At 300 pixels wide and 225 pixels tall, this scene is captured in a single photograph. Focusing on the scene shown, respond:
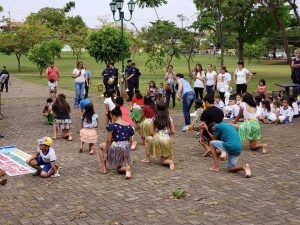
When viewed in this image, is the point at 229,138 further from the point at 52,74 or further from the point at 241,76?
the point at 52,74

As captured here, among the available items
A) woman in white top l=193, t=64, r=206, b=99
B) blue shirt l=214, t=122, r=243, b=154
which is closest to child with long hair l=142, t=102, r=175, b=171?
blue shirt l=214, t=122, r=243, b=154

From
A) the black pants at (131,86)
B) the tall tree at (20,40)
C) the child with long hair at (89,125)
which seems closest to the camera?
the child with long hair at (89,125)

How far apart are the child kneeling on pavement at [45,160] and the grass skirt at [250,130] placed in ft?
13.9

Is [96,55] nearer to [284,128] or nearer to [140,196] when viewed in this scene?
[284,128]

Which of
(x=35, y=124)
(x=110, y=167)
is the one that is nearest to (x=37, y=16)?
(x=35, y=124)

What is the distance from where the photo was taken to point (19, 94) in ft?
77.2

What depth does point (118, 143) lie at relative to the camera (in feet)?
25.9

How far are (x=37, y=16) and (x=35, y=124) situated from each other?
262ft

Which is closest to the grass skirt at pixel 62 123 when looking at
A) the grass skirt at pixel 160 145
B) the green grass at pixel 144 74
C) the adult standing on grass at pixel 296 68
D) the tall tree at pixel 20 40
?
the grass skirt at pixel 160 145

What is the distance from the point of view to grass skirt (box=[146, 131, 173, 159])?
8453mm

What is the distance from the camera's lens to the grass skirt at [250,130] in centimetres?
972

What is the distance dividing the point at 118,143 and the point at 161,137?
1.00 meters

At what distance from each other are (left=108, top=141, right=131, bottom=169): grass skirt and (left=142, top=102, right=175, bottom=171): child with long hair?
77cm

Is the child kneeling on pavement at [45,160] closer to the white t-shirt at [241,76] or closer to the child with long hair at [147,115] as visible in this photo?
the child with long hair at [147,115]
